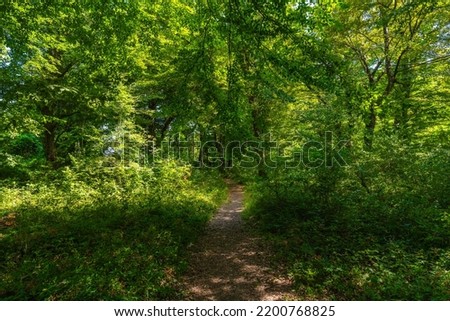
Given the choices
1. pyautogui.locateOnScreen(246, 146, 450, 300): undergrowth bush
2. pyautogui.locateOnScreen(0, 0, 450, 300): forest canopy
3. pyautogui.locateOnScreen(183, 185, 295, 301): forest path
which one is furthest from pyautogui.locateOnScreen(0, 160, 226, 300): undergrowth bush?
pyautogui.locateOnScreen(246, 146, 450, 300): undergrowth bush

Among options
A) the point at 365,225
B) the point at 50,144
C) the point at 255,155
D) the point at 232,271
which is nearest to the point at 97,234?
the point at 232,271

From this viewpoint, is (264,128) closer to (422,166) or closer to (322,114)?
(322,114)

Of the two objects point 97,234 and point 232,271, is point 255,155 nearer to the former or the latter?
point 232,271

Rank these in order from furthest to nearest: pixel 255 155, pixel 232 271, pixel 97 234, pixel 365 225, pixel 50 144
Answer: pixel 50 144, pixel 255 155, pixel 365 225, pixel 97 234, pixel 232 271

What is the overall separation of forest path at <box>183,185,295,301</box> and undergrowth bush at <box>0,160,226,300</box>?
16.1 inches

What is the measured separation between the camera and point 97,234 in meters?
7.24

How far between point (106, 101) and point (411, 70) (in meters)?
13.4

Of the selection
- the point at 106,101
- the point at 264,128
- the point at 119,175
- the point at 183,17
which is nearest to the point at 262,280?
the point at 183,17

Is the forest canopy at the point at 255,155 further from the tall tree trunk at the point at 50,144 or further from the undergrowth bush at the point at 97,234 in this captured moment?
the tall tree trunk at the point at 50,144

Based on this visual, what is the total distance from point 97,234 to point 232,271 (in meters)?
3.63

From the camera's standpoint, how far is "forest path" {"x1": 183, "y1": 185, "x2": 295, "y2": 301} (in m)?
5.47

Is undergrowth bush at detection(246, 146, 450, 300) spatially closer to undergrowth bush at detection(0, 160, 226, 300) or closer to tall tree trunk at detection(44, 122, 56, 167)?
undergrowth bush at detection(0, 160, 226, 300)

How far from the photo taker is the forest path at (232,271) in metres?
5.47

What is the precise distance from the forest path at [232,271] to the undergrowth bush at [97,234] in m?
0.41
